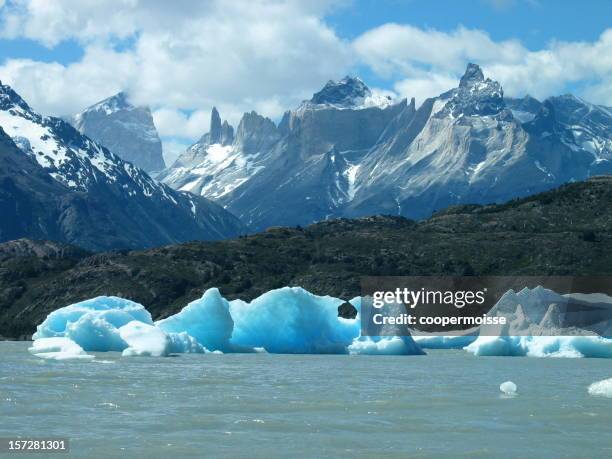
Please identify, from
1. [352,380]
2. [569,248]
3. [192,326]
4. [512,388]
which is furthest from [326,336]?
[569,248]

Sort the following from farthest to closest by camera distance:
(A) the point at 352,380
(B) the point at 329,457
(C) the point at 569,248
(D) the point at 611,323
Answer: (C) the point at 569,248, (D) the point at 611,323, (A) the point at 352,380, (B) the point at 329,457

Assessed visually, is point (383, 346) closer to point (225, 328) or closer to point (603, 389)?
point (225, 328)

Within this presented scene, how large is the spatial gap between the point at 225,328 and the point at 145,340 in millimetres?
10095

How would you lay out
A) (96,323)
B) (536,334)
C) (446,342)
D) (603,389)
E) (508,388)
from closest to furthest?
1. (603,389)
2. (508,388)
3. (96,323)
4. (536,334)
5. (446,342)

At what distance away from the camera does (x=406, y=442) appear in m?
35.0

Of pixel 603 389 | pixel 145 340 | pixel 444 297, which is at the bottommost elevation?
pixel 603 389

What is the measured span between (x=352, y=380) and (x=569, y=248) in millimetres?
137412

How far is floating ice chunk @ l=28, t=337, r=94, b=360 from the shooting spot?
7775 centimetres

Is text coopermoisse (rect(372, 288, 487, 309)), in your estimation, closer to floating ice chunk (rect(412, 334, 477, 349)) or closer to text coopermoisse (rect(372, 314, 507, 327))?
text coopermoisse (rect(372, 314, 507, 327))

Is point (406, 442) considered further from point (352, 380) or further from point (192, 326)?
point (192, 326)

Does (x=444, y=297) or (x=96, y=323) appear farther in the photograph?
(x=444, y=297)
